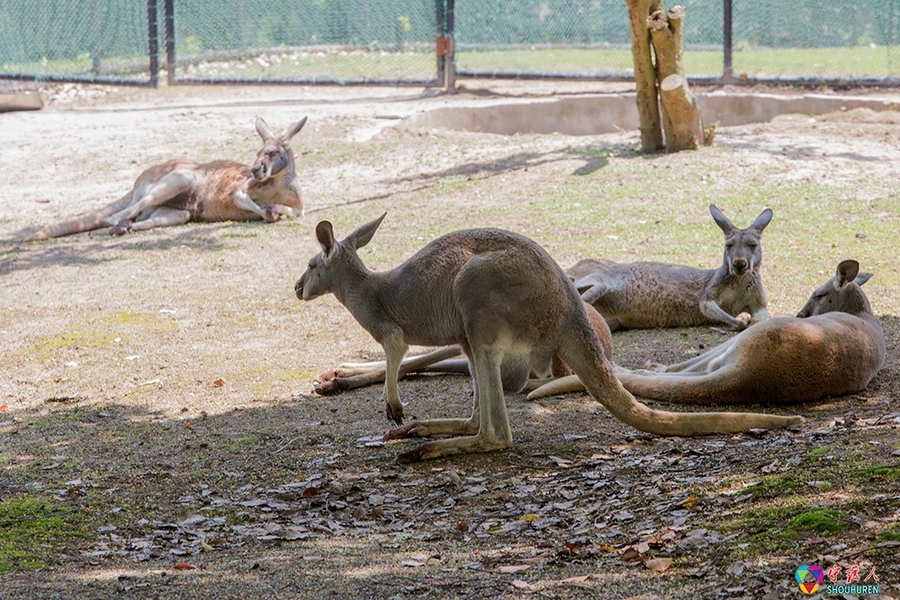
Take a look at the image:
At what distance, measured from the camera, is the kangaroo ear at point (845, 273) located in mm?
5703

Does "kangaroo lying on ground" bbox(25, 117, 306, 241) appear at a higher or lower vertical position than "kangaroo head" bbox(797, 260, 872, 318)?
higher

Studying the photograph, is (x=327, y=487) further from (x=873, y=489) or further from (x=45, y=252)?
(x=45, y=252)

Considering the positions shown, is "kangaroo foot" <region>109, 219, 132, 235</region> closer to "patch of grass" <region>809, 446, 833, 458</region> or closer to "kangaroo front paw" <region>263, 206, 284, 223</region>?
"kangaroo front paw" <region>263, 206, 284, 223</region>

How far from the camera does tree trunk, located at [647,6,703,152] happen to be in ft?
36.6

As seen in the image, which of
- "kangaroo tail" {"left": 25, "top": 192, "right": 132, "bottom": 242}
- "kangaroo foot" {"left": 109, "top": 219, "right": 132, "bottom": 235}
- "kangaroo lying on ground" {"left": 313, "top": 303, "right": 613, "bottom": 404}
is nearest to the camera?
"kangaroo lying on ground" {"left": 313, "top": 303, "right": 613, "bottom": 404}

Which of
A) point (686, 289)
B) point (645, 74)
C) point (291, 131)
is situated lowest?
point (686, 289)

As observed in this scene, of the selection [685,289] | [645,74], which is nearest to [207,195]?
[645,74]

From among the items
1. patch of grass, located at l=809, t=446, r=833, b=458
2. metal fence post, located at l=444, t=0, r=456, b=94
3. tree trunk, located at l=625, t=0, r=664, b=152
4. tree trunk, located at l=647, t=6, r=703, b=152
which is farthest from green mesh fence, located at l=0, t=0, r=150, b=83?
patch of grass, located at l=809, t=446, r=833, b=458

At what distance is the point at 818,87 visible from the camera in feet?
48.6

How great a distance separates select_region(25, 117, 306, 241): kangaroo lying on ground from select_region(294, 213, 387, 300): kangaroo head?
5541 mm

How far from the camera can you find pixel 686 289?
7301 millimetres

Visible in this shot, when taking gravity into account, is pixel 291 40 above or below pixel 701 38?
above

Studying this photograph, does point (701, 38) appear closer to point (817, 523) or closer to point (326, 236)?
point (326, 236)

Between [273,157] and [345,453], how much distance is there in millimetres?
6463
